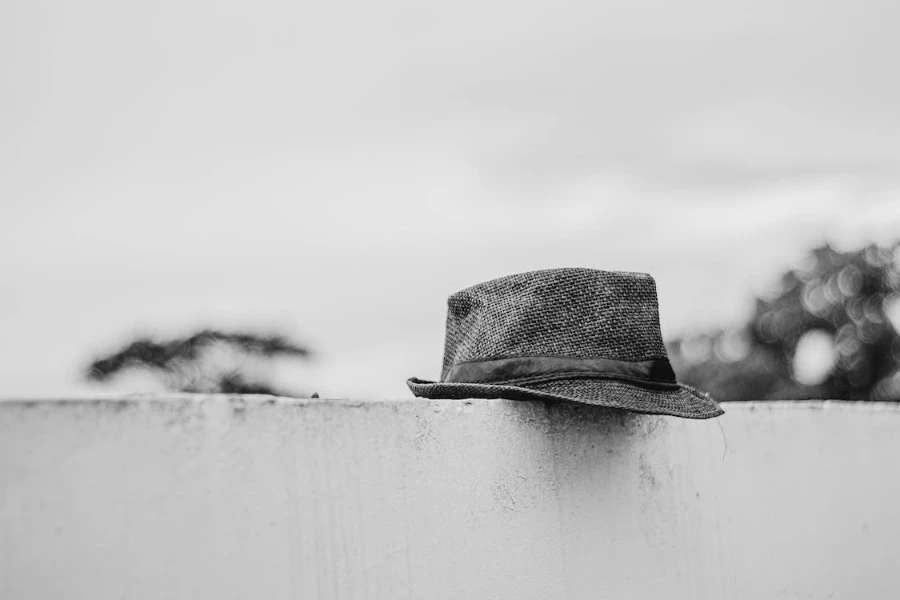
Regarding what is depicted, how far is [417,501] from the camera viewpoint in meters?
1.68

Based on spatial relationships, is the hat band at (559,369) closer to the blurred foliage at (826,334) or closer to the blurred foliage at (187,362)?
the blurred foliage at (187,362)

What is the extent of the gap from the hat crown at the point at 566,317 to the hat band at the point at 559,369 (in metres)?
0.01

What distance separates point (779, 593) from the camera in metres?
2.52

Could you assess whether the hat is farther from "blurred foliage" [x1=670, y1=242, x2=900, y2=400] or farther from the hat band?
"blurred foliage" [x1=670, y1=242, x2=900, y2=400]

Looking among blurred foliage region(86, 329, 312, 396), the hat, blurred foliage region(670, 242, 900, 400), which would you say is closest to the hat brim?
the hat

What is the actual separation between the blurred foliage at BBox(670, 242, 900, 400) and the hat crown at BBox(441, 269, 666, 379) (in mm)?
16497

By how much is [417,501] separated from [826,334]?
60.9 feet

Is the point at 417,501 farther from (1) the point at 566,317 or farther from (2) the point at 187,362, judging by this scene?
(2) the point at 187,362

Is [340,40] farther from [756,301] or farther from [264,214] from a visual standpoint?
[756,301]

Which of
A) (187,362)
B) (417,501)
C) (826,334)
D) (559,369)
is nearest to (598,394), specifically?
(559,369)

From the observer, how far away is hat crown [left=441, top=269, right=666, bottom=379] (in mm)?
1946

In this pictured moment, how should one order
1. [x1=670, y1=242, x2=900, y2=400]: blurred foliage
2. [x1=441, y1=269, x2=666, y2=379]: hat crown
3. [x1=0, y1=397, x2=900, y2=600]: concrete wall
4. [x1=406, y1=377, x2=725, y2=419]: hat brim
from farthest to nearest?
[x1=670, y1=242, x2=900, y2=400]: blurred foliage < [x1=441, y1=269, x2=666, y2=379]: hat crown < [x1=406, y1=377, x2=725, y2=419]: hat brim < [x1=0, y1=397, x2=900, y2=600]: concrete wall

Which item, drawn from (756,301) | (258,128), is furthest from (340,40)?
(756,301)

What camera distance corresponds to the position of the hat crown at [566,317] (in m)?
1.95
